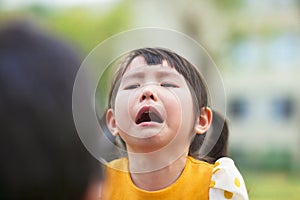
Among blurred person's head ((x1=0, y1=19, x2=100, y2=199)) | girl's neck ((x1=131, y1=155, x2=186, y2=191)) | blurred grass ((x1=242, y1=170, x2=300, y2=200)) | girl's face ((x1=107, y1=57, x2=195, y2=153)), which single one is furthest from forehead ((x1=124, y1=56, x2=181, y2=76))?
blurred grass ((x1=242, y1=170, x2=300, y2=200))

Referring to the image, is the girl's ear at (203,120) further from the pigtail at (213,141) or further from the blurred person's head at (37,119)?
the blurred person's head at (37,119)

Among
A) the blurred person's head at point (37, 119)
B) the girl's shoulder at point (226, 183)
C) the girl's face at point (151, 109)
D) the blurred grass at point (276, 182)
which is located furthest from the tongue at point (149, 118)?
the blurred grass at point (276, 182)

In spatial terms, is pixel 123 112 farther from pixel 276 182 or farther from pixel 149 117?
pixel 276 182

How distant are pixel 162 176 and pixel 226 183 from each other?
87 millimetres

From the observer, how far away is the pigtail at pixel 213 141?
40.8 inches

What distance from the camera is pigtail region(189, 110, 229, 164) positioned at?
104cm

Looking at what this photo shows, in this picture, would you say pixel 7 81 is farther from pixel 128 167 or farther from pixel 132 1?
pixel 132 1

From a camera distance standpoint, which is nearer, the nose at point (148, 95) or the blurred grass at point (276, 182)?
the nose at point (148, 95)

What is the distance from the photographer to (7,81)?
0.67 m

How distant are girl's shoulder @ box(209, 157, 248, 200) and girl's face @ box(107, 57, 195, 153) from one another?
7cm

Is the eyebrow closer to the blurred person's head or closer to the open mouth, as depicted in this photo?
the open mouth

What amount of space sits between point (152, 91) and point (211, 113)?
97mm

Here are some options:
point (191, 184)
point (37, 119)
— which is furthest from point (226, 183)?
point (37, 119)

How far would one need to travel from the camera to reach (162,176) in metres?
1.03
